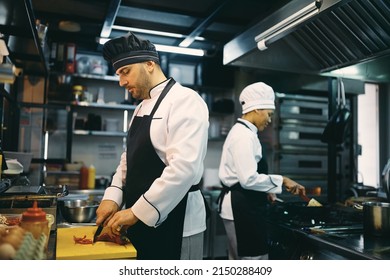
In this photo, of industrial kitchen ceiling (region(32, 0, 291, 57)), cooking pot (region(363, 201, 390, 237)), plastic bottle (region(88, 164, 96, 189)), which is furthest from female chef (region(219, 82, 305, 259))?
plastic bottle (region(88, 164, 96, 189))

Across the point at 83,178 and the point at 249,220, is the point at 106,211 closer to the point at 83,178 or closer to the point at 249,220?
the point at 249,220

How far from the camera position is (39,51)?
2.15 meters

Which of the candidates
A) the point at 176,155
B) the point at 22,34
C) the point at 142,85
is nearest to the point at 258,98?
the point at 142,85

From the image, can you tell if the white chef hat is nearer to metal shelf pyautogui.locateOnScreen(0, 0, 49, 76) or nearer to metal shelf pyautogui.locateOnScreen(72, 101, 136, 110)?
metal shelf pyautogui.locateOnScreen(0, 0, 49, 76)

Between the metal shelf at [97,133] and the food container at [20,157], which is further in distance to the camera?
the metal shelf at [97,133]

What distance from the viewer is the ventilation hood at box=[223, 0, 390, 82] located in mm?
1454

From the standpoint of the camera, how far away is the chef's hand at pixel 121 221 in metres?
0.98

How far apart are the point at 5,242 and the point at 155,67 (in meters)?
0.76

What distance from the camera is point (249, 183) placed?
1.61 metres

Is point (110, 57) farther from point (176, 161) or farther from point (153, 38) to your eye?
point (153, 38)

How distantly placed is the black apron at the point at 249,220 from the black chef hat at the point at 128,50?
82cm

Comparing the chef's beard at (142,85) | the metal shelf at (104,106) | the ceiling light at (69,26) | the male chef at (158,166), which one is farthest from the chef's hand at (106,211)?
the ceiling light at (69,26)

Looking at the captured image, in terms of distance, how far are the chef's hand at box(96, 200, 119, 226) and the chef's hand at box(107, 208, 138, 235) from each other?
2.5 inches

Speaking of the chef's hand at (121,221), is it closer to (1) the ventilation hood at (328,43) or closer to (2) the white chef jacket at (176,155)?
(2) the white chef jacket at (176,155)
